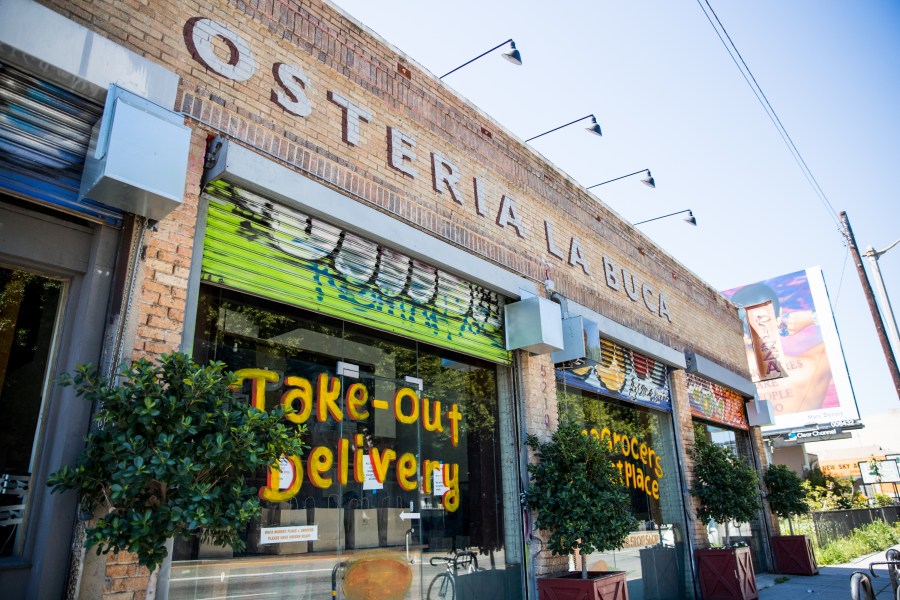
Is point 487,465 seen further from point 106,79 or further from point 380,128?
point 106,79

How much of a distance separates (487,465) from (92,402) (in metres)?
4.67

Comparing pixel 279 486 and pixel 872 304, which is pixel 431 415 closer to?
pixel 279 486

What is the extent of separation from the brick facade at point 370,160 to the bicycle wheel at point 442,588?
1.32 meters

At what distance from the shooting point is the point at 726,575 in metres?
10.3

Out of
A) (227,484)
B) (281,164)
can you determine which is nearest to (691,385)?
(281,164)

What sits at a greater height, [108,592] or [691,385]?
[691,385]

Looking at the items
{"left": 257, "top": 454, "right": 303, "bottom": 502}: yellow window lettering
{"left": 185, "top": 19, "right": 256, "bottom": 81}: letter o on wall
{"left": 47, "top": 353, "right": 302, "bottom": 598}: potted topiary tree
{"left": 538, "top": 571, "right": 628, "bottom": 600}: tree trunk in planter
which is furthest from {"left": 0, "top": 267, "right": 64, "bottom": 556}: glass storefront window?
{"left": 538, "top": 571, "right": 628, "bottom": 600}: tree trunk in planter

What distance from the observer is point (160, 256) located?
466 cm

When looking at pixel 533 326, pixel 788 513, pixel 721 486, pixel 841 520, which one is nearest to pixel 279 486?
pixel 533 326

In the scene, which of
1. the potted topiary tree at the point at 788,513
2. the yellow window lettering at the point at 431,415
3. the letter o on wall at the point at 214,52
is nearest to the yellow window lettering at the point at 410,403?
the yellow window lettering at the point at 431,415

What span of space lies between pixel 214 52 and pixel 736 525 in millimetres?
13068

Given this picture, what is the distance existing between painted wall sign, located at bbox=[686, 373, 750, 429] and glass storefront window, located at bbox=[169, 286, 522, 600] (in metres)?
6.78

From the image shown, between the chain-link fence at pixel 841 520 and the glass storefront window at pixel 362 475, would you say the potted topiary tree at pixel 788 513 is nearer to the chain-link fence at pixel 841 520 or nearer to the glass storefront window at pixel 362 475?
the chain-link fence at pixel 841 520

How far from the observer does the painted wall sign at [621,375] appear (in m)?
9.23
